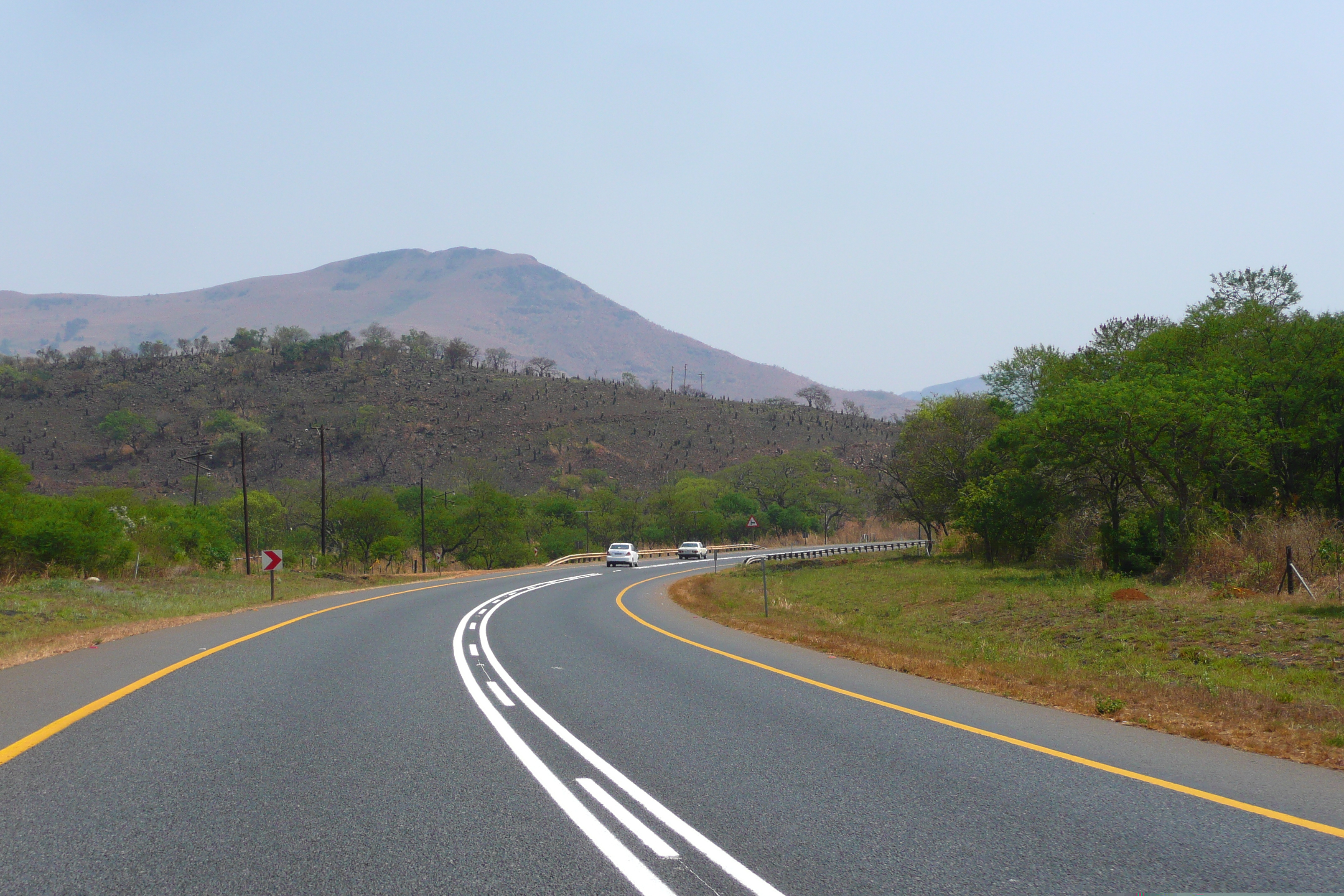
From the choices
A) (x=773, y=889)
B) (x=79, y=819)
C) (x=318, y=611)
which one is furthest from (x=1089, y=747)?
(x=318, y=611)

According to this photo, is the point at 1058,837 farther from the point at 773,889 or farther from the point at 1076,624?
the point at 1076,624

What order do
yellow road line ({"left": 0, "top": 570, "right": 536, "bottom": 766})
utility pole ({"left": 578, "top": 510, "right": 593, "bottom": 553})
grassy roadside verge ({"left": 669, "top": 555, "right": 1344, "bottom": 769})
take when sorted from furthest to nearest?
utility pole ({"left": 578, "top": 510, "right": 593, "bottom": 553}), grassy roadside verge ({"left": 669, "top": 555, "right": 1344, "bottom": 769}), yellow road line ({"left": 0, "top": 570, "right": 536, "bottom": 766})

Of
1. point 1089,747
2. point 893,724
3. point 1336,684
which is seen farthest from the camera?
point 1336,684

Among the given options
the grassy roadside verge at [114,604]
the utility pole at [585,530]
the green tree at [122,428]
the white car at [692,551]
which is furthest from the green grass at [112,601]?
the green tree at [122,428]

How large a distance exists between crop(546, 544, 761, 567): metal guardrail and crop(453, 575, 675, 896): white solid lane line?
5074 cm

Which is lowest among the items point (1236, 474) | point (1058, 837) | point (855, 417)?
point (1058, 837)

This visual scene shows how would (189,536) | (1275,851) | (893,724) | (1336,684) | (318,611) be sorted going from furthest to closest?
1. (189,536)
2. (318,611)
3. (1336,684)
4. (893,724)
5. (1275,851)

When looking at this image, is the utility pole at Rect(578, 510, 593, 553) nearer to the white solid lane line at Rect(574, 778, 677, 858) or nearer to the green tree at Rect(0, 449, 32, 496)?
the green tree at Rect(0, 449, 32, 496)

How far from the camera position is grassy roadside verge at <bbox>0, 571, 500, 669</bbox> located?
16.5m

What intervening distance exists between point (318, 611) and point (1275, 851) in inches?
936

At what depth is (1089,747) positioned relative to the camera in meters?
7.83

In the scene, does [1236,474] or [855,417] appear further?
[855,417]

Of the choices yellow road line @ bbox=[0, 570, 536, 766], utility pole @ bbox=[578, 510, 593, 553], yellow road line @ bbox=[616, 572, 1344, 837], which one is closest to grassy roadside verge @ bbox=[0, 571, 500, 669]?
yellow road line @ bbox=[0, 570, 536, 766]

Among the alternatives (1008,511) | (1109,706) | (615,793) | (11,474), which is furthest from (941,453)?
(615,793)
